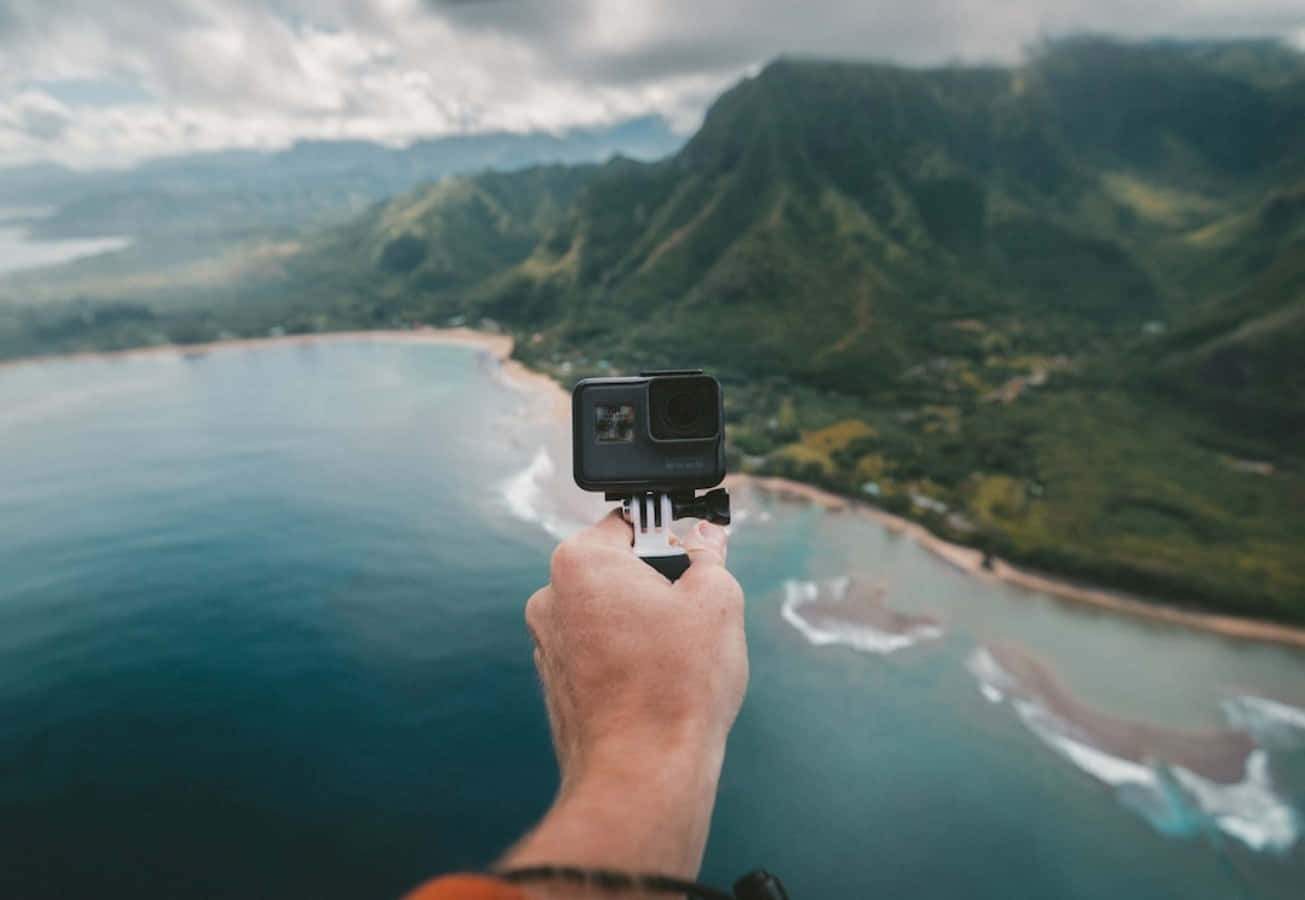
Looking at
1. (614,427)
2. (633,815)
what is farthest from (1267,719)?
(633,815)

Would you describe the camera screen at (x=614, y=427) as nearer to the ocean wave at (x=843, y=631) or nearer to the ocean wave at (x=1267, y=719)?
the ocean wave at (x=843, y=631)

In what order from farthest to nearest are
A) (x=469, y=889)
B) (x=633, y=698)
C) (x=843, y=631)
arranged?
(x=843, y=631), (x=633, y=698), (x=469, y=889)

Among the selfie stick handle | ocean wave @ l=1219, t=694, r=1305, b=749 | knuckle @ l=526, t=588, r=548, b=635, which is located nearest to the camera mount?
the selfie stick handle

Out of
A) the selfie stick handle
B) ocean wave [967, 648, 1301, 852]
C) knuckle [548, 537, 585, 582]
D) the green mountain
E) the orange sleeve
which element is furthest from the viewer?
the green mountain

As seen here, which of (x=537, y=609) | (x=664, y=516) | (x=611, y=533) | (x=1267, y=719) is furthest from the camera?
(x=1267, y=719)

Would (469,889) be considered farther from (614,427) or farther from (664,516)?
(614,427)

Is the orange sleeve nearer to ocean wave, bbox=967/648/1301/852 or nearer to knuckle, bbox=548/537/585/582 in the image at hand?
knuckle, bbox=548/537/585/582
